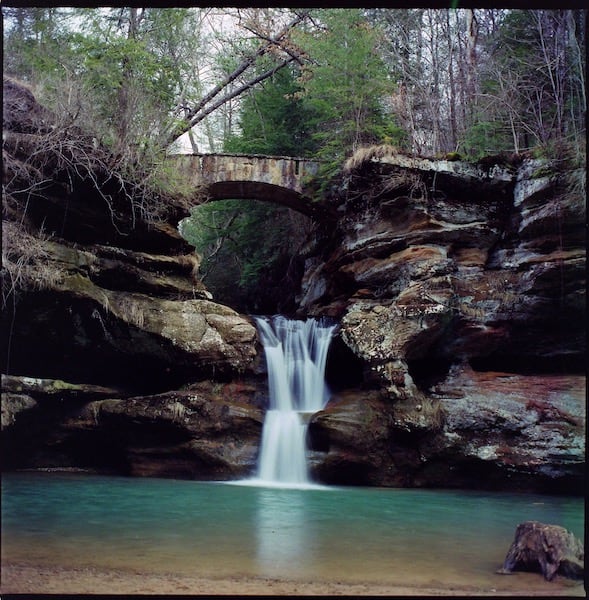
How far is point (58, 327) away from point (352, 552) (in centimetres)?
617

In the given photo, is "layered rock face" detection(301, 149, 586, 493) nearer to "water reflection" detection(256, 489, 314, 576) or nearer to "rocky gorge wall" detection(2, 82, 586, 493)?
"rocky gorge wall" detection(2, 82, 586, 493)

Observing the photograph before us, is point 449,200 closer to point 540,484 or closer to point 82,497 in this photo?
point 540,484

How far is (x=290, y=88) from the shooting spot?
16656 millimetres

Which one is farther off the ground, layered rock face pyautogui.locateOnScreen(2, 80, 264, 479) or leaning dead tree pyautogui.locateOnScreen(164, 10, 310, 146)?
leaning dead tree pyautogui.locateOnScreen(164, 10, 310, 146)

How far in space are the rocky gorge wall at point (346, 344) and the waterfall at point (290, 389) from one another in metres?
0.27

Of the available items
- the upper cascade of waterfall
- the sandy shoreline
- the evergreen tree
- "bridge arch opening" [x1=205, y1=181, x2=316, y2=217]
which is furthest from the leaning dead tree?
the sandy shoreline

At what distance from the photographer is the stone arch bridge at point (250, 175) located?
12.5 meters

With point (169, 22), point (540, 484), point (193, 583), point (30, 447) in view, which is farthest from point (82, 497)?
point (169, 22)

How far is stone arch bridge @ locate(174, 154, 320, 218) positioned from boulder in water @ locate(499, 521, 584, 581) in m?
9.29

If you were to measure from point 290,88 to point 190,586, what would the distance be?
14.9m

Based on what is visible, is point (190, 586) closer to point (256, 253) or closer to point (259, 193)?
point (259, 193)

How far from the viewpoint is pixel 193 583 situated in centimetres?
426

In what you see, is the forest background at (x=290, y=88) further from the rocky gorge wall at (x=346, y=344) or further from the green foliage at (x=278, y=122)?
the rocky gorge wall at (x=346, y=344)

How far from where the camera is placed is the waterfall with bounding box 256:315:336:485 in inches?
372
